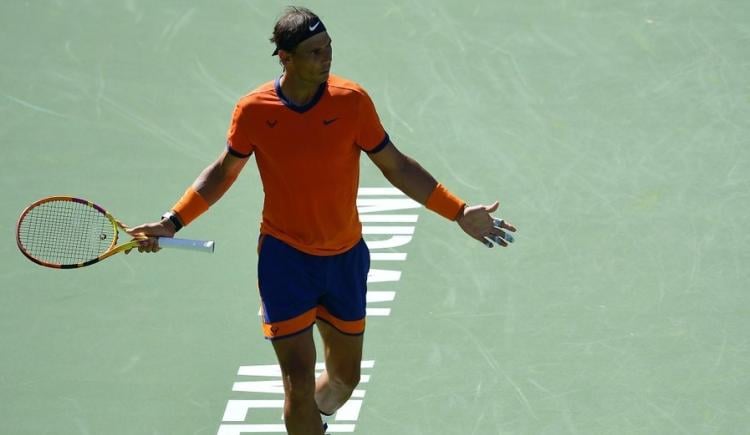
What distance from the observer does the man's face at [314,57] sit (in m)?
7.07

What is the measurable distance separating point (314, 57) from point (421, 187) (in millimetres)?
904

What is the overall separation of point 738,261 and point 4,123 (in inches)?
211

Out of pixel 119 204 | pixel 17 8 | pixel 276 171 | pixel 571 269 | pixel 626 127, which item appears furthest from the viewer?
pixel 17 8

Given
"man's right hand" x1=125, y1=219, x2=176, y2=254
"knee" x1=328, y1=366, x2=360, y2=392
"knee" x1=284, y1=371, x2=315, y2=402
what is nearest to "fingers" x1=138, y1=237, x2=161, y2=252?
"man's right hand" x1=125, y1=219, x2=176, y2=254

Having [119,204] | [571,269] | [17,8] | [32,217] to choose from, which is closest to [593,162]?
[571,269]

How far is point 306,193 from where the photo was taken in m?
7.27

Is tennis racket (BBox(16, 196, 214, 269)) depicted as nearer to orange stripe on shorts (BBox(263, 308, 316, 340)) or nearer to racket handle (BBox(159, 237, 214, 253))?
racket handle (BBox(159, 237, 214, 253))

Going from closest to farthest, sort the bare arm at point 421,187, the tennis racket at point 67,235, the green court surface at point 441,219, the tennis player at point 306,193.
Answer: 1. the tennis player at point 306,193
2. the bare arm at point 421,187
3. the tennis racket at point 67,235
4. the green court surface at point 441,219

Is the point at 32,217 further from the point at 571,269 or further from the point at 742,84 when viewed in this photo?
the point at 742,84

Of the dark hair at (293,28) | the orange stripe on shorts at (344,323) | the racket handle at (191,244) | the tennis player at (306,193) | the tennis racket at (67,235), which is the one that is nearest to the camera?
the dark hair at (293,28)

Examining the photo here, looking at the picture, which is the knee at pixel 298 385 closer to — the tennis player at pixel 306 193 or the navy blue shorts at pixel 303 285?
the tennis player at pixel 306 193

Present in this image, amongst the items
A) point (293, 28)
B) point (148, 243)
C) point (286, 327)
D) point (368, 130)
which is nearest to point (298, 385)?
point (286, 327)

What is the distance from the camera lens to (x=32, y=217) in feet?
27.3

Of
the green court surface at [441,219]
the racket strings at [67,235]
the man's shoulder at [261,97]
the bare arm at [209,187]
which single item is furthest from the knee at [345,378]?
the man's shoulder at [261,97]
